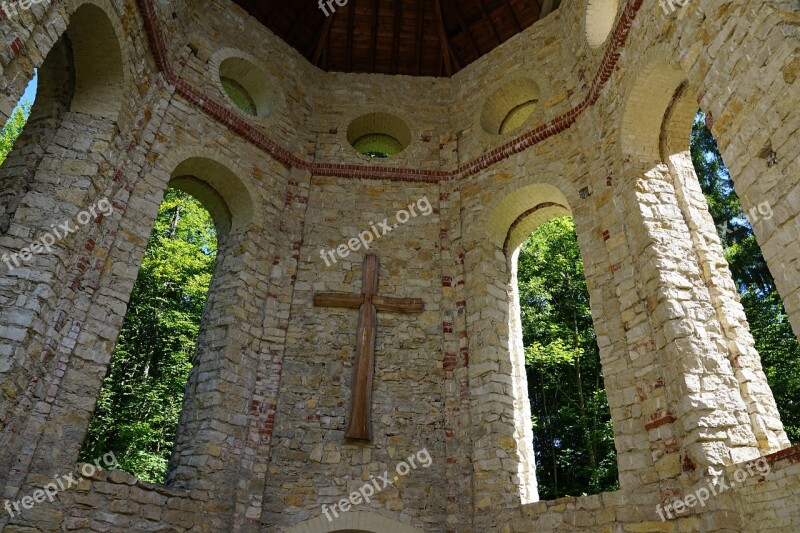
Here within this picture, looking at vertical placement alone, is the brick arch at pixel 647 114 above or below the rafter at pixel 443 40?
below

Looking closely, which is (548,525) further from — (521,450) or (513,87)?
(513,87)

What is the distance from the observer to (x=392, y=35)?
10883mm

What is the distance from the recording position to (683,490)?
198 inches

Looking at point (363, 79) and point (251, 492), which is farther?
point (363, 79)

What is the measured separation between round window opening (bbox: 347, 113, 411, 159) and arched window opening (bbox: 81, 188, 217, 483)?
13.7ft

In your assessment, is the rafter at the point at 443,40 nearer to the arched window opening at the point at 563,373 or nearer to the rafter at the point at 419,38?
the rafter at the point at 419,38

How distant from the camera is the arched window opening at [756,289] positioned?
34.9 ft

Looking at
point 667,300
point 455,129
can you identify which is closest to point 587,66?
point 455,129

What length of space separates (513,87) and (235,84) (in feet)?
16.4

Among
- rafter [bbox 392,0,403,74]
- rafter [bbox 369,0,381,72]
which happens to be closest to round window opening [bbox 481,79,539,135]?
rafter [bbox 392,0,403,74]

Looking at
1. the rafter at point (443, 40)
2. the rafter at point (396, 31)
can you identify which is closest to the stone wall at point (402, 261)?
the rafter at point (443, 40)

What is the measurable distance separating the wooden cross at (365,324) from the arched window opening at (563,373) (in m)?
5.14

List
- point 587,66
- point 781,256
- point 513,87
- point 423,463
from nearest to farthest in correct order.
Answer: point 781,256
point 423,463
point 587,66
point 513,87

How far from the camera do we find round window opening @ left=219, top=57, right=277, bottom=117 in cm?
948
